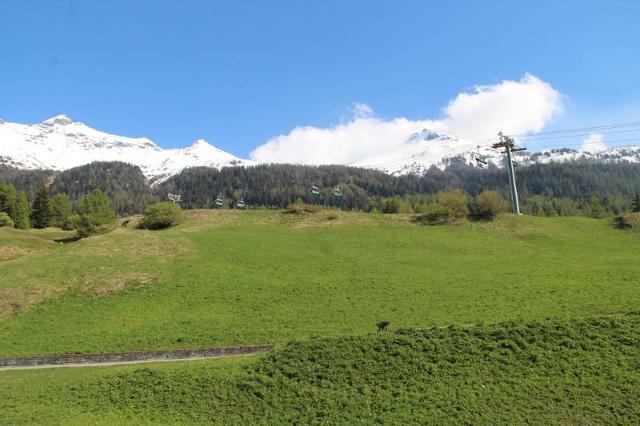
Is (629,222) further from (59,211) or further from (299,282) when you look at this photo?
(59,211)

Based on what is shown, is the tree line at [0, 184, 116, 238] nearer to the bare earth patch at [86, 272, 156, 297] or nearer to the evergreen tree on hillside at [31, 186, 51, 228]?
the evergreen tree on hillside at [31, 186, 51, 228]

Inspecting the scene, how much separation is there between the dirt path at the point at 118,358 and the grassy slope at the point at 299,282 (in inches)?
103

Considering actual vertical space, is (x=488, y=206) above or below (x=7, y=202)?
below

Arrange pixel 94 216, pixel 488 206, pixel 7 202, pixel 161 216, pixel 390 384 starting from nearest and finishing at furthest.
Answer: pixel 390 384
pixel 161 216
pixel 488 206
pixel 94 216
pixel 7 202

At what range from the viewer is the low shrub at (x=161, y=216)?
70.9 meters

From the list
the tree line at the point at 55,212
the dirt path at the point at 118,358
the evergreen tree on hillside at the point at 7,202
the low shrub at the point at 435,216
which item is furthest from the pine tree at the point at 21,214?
the dirt path at the point at 118,358

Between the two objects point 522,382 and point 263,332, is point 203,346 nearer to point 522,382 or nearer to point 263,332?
point 263,332

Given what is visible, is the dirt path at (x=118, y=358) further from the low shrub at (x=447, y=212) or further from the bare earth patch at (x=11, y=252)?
the low shrub at (x=447, y=212)

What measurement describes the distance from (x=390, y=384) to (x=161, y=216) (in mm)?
59203

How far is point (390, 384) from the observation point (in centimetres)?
1905

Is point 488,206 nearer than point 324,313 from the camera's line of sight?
No

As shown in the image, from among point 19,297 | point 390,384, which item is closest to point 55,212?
point 19,297

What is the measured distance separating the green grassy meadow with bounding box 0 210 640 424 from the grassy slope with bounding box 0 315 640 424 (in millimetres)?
88

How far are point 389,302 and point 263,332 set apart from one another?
11740 mm
